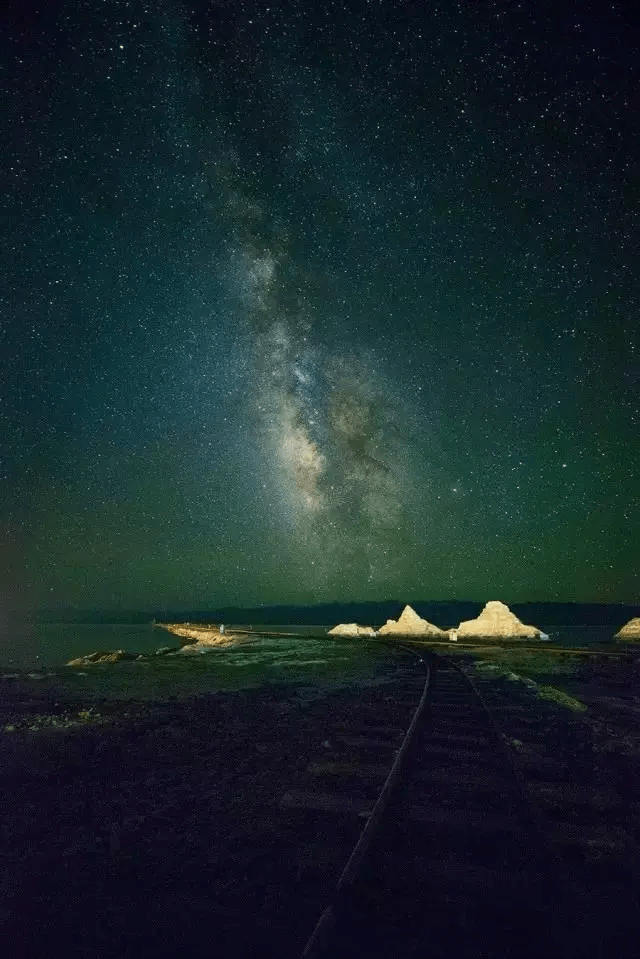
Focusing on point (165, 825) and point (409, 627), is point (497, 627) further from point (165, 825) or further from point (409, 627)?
point (165, 825)

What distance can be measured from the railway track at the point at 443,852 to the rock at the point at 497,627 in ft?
163

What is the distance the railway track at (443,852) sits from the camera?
117 inches

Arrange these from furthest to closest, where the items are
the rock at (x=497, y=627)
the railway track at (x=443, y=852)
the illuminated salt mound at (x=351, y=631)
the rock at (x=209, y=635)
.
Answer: the illuminated salt mound at (x=351, y=631) → the rock at (x=497, y=627) → the rock at (x=209, y=635) → the railway track at (x=443, y=852)

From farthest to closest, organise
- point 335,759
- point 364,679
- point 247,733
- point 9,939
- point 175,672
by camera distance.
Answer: point 175,672, point 364,679, point 247,733, point 335,759, point 9,939

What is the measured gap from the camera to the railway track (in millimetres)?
2977

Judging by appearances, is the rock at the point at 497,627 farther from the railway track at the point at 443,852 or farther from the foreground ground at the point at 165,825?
the railway track at the point at 443,852

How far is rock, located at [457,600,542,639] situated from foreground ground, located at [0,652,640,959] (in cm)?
4644

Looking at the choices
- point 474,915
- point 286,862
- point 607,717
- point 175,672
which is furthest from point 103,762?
point 175,672

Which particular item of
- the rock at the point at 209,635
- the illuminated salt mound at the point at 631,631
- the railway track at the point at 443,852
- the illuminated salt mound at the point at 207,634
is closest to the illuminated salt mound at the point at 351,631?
the rock at the point at 209,635

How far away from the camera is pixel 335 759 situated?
21.8 feet

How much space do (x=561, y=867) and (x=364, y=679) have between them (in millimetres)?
12542

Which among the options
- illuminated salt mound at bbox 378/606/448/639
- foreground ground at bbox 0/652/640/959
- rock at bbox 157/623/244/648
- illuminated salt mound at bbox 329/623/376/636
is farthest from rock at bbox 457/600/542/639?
foreground ground at bbox 0/652/640/959

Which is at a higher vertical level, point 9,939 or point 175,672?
point 9,939

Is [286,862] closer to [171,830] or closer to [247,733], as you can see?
[171,830]
